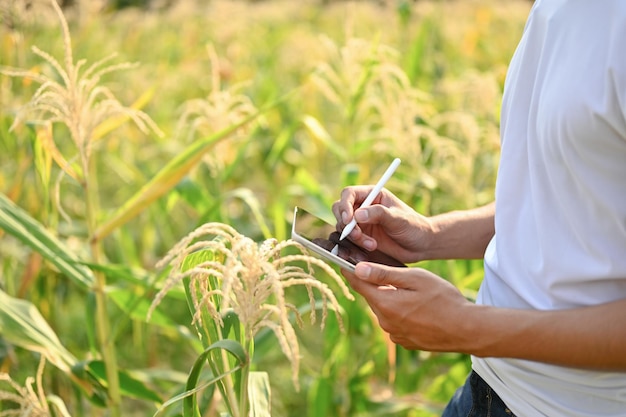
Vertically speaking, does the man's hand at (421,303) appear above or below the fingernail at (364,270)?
below

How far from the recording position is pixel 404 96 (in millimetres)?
2266

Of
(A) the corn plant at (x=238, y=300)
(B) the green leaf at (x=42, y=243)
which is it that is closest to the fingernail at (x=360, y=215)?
(A) the corn plant at (x=238, y=300)

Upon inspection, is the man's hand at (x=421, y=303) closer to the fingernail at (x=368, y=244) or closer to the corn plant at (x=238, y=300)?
the corn plant at (x=238, y=300)

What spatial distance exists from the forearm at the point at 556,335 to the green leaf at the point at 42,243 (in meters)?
0.98

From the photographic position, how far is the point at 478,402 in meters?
1.22

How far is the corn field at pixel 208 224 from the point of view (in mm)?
1234

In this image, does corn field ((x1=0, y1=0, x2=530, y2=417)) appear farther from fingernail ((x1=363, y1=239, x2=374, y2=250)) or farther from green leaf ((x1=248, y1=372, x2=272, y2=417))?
fingernail ((x1=363, y1=239, x2=374, y2=250))

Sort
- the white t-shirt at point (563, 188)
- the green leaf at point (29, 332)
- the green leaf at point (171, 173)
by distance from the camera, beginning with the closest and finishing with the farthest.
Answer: the white t-shirt at point (563, 188), the green leaf at point (29, 332), the green leaf at point (171, 173)

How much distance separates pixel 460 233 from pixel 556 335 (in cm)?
40

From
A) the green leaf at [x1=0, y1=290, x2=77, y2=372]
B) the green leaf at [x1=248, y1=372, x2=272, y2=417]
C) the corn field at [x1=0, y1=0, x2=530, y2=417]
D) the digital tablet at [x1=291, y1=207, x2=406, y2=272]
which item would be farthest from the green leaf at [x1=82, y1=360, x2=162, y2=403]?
the digital tablet at [x1=291, y1=207, x2=406, y2=272]

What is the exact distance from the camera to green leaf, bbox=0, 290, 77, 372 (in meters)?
1.60

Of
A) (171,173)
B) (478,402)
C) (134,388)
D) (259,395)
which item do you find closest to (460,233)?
(478,402)

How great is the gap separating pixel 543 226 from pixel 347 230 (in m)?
0.31

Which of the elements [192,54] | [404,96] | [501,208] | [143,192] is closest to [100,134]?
[143,192]
